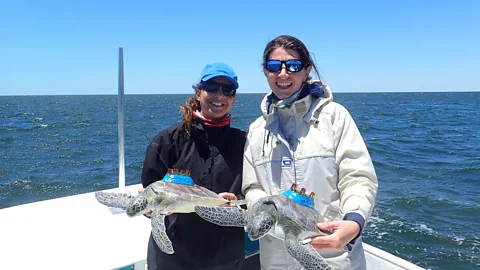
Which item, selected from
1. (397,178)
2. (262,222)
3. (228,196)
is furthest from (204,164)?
(397,178)

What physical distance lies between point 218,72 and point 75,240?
2934 mm

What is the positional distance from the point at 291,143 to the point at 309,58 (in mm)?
681

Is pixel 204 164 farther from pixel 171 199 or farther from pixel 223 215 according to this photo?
pixel 223 215

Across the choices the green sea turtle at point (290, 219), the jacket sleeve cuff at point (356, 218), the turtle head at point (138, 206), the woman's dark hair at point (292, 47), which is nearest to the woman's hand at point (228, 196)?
the green sea turtle at point (290, 219)

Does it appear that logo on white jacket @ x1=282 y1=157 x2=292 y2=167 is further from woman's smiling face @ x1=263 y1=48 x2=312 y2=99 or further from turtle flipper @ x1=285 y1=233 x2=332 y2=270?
turtle flipper @ x1=285 y1=233 x2=332 y2=270

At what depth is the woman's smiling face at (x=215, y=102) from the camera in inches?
120

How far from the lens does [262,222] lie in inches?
93.8

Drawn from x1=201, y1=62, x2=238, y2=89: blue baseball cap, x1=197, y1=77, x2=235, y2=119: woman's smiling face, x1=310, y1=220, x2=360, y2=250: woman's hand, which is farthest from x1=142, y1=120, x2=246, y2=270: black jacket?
x1=310, y1=220, x2=360, y2=250: woman's hand

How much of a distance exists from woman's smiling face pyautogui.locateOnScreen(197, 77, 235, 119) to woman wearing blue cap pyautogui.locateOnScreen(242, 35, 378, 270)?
0.40 m

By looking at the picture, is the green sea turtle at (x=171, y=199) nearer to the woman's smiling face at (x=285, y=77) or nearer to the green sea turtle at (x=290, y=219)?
the green sea turtle at (x=290, y=219)

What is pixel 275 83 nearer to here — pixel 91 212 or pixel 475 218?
pixel 91 212

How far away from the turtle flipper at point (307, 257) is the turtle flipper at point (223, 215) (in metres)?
0.47

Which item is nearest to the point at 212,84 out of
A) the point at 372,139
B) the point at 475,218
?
the point at 475,218

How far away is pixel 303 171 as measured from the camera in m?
2.57
